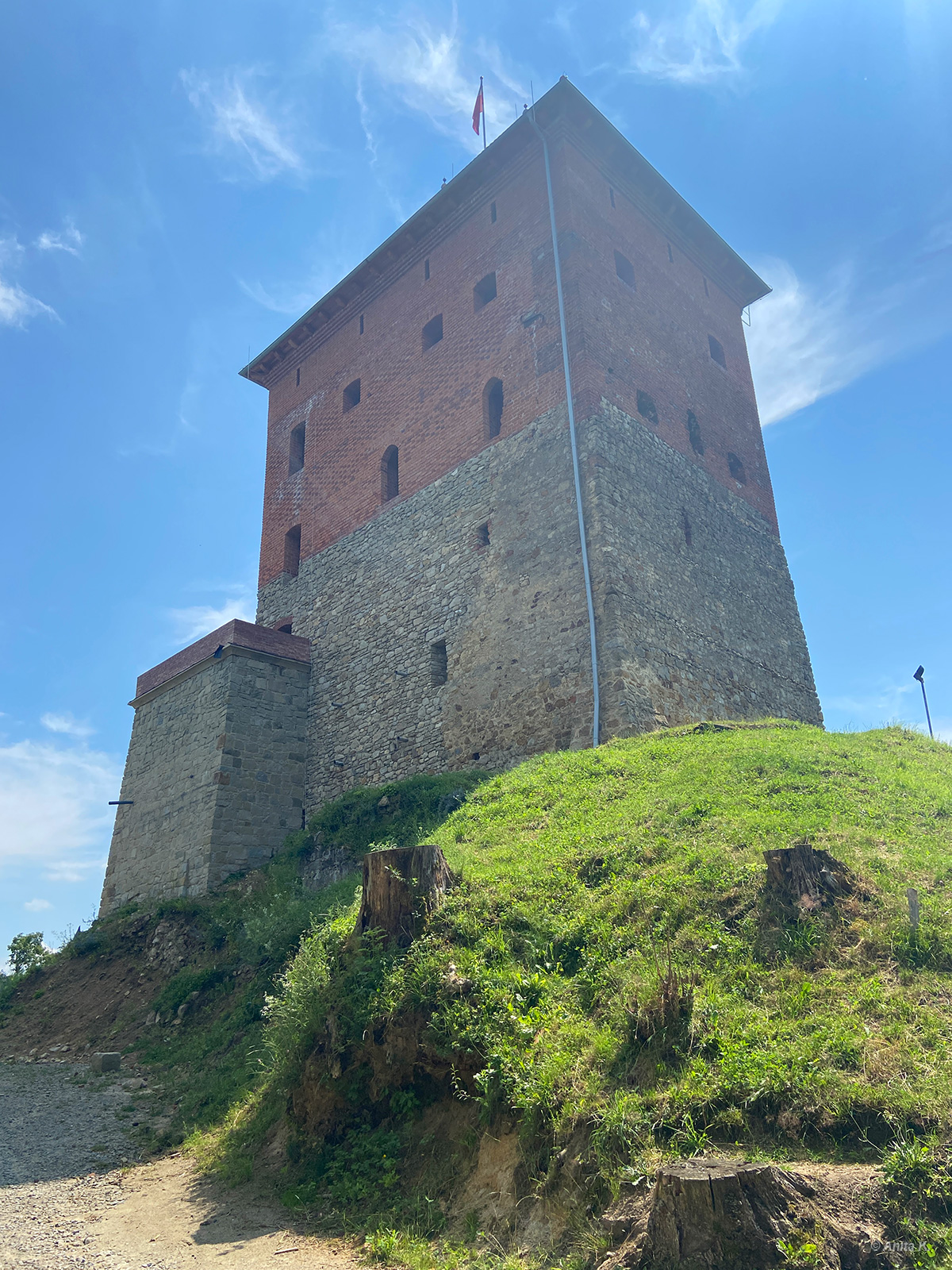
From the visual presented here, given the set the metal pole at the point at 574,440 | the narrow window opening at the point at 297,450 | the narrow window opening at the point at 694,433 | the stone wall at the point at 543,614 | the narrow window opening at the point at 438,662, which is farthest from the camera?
the narrow window opening at the point at 297,450

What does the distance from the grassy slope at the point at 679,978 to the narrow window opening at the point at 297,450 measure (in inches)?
535

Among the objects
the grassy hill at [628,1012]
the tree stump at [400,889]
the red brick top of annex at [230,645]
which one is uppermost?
the red brick top of annex at [230,645]

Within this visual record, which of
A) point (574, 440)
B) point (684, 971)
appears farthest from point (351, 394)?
point (684, 971)

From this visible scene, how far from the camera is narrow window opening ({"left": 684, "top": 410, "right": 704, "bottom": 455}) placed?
16.6 meters

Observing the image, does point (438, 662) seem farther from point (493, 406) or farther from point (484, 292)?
point (484, 292)

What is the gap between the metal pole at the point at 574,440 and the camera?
12.1 m

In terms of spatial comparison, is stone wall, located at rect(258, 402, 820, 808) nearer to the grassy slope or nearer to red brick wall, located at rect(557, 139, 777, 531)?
red brick wall, located at rect(557, 139, 777, 531)

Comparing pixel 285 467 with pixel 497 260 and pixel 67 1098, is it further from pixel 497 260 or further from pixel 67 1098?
pixel 67 1098

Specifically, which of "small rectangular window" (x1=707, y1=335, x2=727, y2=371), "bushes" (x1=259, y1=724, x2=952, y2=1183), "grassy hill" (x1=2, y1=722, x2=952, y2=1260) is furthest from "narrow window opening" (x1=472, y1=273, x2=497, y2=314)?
"grassy hill" (x1=2, y1=722, x2=952, y2=1260)

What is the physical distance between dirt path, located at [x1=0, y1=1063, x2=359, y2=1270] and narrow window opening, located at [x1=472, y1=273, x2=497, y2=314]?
14233 mm

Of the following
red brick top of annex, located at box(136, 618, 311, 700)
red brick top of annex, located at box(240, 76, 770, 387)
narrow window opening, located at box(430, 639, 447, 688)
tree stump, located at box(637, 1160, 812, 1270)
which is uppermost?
red brick top of annex, located at box(240, 76, 770, 387)

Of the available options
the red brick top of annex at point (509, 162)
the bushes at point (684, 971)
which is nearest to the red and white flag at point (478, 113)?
the red brick top of annex at point (509, 162)

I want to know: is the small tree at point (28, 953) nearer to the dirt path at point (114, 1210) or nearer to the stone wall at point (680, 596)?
the dirt path at point (114, 1210)

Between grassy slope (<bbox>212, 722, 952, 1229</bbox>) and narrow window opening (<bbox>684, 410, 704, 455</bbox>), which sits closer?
grassy slope (<bbox>212, 722, 952, 1229</bbox>)
